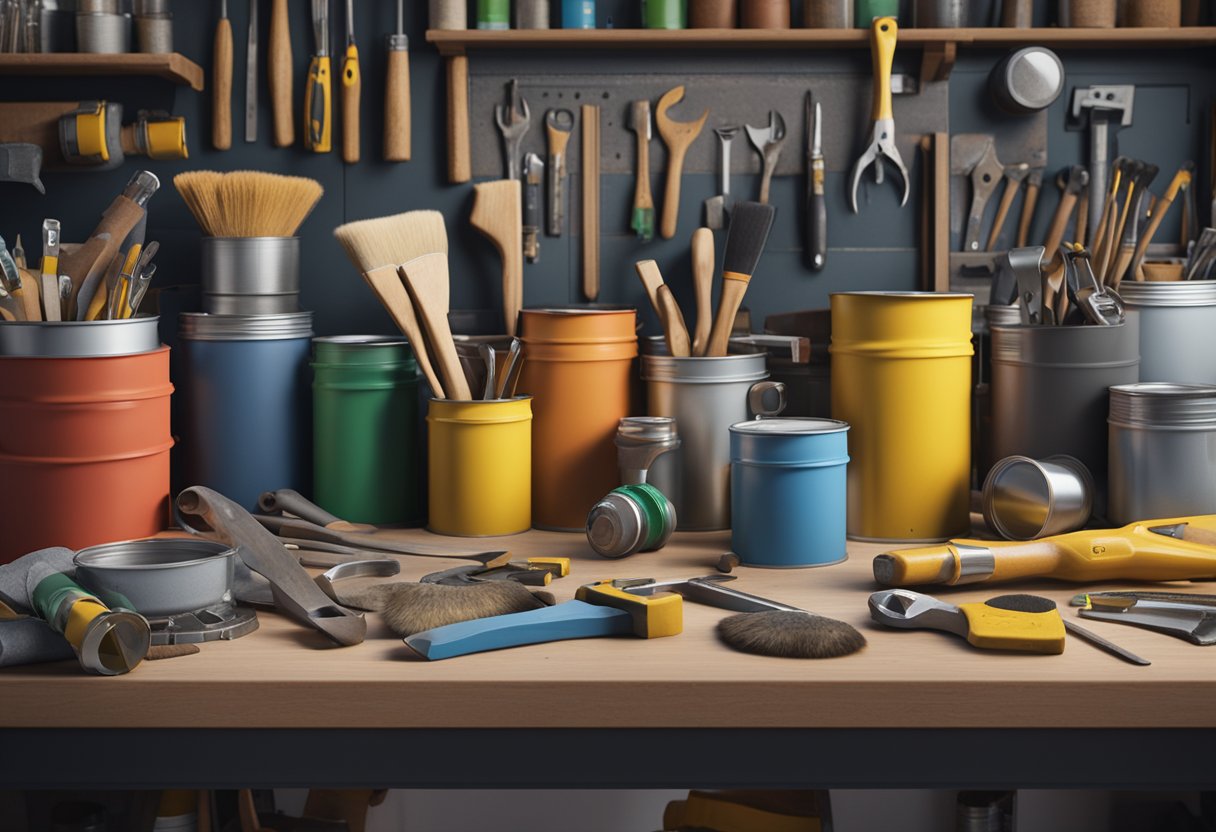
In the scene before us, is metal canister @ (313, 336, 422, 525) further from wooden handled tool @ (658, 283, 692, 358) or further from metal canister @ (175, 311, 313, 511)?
wooden handled tool @ (658, 283, 692, 358)

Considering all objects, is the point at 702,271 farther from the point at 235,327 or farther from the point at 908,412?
the point at 235,327

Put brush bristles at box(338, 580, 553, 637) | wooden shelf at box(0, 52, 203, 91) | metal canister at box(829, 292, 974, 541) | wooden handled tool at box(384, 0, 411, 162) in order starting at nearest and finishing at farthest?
brush bristles at box(338, 580, 553, 637)
metal canister at box(829, 292, 974, 541)
wooden shelf at box(0, 52, 203, 91)
wooden handled tool at box(384, 0, 411, 162)

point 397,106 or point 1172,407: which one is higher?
point 397,106

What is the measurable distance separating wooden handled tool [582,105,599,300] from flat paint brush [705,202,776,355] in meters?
0.38

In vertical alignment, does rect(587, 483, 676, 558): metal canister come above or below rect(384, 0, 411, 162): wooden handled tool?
below

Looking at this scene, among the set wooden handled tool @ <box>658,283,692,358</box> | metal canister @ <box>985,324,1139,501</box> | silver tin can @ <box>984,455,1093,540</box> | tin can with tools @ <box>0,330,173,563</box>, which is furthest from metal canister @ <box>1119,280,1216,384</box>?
tin can with tools @ <box>0,330,173,563</box>

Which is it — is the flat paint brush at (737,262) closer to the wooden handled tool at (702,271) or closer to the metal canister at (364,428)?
the wooden handled tool at (702,271)

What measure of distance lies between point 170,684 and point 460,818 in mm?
1071

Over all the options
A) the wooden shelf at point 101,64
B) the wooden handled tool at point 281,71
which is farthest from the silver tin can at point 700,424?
the wooden shelf at point 101,64

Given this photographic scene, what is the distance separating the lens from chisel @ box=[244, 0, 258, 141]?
1.96m

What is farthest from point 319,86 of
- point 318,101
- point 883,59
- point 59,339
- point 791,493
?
point 791,493

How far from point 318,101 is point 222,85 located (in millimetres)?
160

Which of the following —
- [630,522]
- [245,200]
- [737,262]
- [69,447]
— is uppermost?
[245,200]

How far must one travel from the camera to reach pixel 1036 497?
1.47 m
